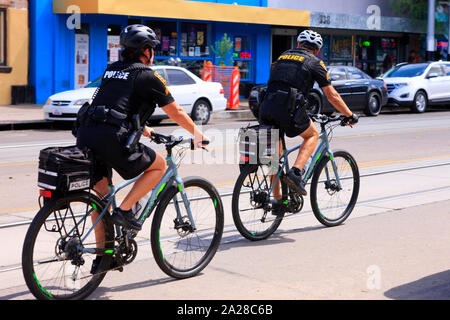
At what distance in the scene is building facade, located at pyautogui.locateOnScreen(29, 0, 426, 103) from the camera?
74.8 ft

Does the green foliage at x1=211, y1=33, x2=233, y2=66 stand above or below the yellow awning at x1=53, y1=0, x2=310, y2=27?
below

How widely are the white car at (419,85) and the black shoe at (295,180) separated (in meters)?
18.3

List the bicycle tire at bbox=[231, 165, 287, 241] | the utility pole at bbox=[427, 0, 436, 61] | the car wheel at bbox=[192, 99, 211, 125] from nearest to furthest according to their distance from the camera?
the bicycle tire at bbox=[231, 165, 287, 241]
the car wheel at bbox=[192, 99, 211, 125]
the utility pole at bbox=[427, 0, 436, 61]

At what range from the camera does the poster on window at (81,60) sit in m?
23.7

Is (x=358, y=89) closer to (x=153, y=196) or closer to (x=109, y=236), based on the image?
(x=153, y=196)

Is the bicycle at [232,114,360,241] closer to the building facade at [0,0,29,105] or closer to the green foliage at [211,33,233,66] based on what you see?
the building facade at [0,0,29,105]

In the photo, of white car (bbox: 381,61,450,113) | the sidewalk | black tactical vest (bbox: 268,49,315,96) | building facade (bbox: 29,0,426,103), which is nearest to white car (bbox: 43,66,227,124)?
the sidewalk

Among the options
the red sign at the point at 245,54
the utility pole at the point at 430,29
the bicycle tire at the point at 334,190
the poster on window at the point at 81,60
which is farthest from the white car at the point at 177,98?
the utility pole at the point at 430,29

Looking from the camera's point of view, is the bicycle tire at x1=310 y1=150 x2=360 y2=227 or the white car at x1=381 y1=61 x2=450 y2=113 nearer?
the bicycle tire at x1=310 y1=150 x2=360 y2=227

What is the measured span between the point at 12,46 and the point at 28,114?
11.9ft

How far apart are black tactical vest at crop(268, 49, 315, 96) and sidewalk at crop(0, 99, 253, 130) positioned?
12085 mm

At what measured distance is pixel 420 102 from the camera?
80.3ft

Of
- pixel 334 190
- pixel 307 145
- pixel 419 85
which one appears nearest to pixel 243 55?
pixel 419 85
